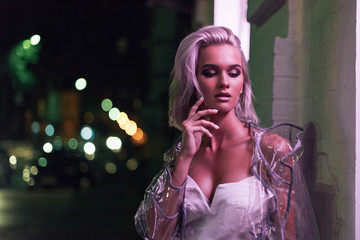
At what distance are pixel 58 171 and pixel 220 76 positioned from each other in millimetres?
14270

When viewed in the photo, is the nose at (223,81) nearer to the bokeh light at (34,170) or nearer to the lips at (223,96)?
the lips at (223,96)

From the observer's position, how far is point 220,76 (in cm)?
245

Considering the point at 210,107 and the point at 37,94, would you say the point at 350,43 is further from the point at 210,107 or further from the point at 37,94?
the point at 37,94

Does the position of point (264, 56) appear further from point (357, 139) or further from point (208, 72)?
point (357, 139)

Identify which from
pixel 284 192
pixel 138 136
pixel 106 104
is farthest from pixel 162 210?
pixel 106 104

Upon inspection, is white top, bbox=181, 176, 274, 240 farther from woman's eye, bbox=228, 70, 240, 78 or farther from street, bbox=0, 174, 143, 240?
street, bbox=0, 174, 143, 240

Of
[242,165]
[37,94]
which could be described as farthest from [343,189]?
[37,94]

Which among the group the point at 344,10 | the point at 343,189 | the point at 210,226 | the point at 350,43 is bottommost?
the point at 210,226

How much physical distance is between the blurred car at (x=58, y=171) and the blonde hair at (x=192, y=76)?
13.6 m

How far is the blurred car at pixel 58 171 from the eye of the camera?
1552 cm

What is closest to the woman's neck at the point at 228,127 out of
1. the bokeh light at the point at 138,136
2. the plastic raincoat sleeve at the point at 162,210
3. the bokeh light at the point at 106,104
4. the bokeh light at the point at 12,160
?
the plastic raincoat sleeve at the point at 162,210

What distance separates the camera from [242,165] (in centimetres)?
249

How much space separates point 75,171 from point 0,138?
17.6 ft

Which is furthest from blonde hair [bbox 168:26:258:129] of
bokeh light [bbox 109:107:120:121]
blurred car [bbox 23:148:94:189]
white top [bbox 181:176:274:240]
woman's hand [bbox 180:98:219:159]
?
bokeh light [bbox 109:107:120:121]
